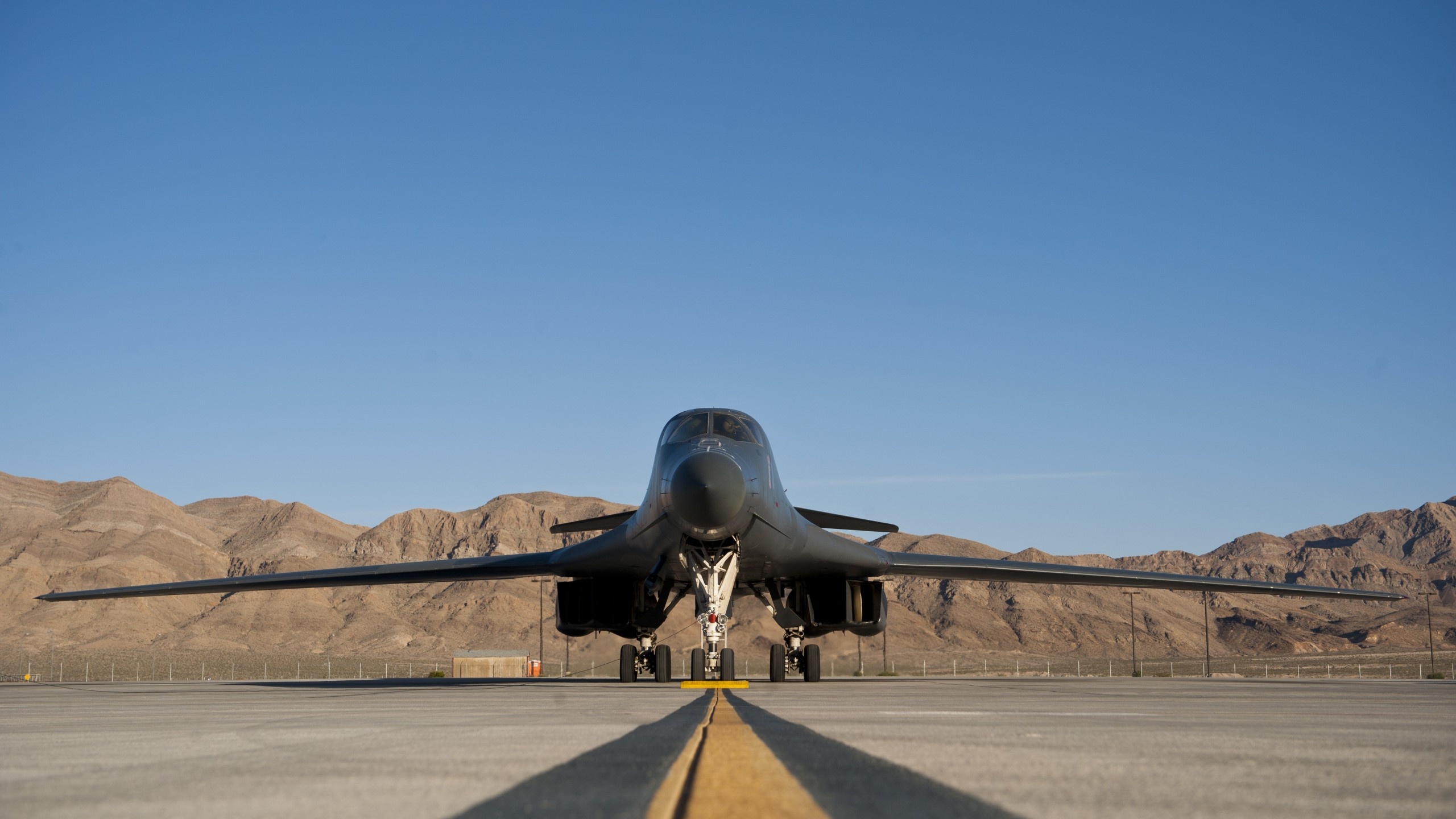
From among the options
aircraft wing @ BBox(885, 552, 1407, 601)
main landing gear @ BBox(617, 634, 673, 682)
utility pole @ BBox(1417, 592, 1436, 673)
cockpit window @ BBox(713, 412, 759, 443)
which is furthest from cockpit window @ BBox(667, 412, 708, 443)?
utility pole @ BBox(1417, 592, 1436, 673)

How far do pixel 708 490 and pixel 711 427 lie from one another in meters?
2.16

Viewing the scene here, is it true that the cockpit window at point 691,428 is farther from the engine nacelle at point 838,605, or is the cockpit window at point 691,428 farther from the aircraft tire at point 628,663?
the engine nacelle at point 838,605

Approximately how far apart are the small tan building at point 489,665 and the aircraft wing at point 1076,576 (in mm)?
27066

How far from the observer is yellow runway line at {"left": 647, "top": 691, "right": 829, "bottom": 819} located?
333cm

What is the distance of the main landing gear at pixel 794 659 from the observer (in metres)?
19.5

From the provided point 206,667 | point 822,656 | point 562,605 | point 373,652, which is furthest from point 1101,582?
point 373,652

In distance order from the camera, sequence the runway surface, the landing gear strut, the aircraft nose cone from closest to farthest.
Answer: the runway surface, the aircraft nose cone, the landing gear strut

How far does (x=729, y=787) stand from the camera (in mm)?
3855

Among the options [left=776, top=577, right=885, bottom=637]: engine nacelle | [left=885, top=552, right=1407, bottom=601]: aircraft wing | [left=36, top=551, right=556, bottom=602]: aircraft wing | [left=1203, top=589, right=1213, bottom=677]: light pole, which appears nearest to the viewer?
[left=776, top=577, right=885, bottom=637]: engine nacelle

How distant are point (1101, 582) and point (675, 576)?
9.14 metres

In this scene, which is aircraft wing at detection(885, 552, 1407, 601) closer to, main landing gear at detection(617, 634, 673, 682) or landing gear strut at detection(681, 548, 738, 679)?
main landing gear at detection(617, 634, 673, 682)

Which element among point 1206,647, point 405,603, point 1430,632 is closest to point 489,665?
point 1206,647

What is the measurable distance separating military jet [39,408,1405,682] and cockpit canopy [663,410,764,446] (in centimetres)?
2

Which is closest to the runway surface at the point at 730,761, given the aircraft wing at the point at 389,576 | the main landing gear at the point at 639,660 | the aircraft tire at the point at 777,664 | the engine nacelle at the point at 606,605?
the aircraft tire at the point at 777,664
